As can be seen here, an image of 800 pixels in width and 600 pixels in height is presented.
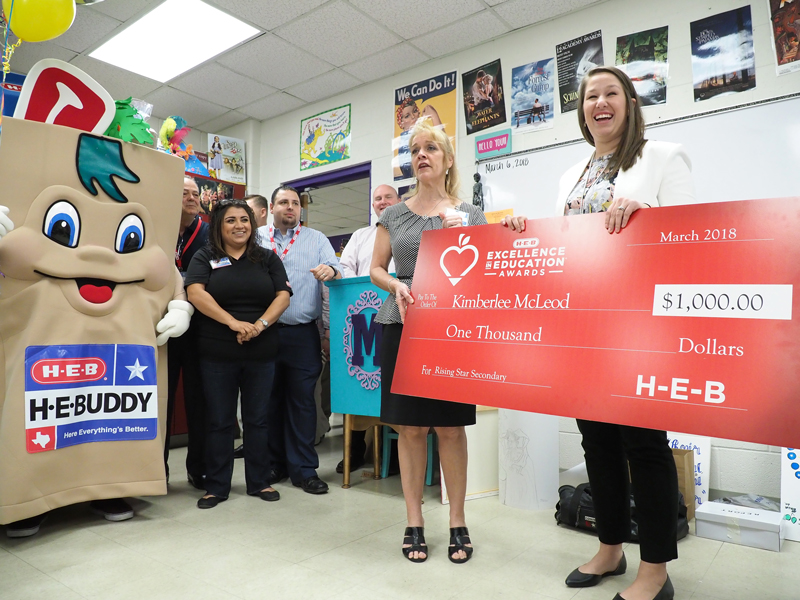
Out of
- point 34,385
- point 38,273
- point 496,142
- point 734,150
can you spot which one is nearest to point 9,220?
point 38,273

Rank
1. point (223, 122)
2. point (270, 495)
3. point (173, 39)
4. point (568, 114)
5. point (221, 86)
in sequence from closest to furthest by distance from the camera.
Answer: point (270, 495) → point (568, 114) → point (173, 39) → point (221, 86) → point (223, 122)

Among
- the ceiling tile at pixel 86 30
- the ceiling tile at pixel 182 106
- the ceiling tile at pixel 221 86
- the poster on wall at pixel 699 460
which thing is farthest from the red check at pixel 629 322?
the ceiling tile at pixel 182 106

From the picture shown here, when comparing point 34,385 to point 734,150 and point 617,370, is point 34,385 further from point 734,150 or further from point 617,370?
point 734,150

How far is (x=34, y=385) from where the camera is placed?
188 centimetres

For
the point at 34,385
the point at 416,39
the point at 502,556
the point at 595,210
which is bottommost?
the point at 502,556

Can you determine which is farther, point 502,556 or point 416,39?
point 416,39

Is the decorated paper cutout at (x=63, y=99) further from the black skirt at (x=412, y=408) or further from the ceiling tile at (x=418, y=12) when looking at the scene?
the ceiling tile at (x=418, y=12)

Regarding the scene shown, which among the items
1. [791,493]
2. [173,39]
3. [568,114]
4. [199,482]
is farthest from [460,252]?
[173,39]

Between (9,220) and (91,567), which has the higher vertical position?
(9,220)

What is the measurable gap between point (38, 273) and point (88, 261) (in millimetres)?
164

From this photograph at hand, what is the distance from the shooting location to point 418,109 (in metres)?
4.12

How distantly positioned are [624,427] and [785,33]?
2.50 meters

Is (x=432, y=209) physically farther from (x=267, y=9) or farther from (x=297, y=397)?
(x=267, y=9)

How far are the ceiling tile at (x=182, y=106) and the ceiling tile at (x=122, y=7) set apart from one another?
999 millimetres
